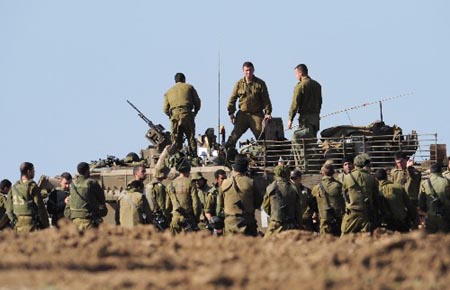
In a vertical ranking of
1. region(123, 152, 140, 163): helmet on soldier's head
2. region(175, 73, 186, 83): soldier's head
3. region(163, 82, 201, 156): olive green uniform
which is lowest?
region(123, 152, 140, 163): helmet on soldier's head

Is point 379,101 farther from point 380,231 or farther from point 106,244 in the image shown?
point 106,244

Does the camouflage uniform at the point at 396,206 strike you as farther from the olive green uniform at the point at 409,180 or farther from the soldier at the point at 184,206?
the soldier at the point at 184,206

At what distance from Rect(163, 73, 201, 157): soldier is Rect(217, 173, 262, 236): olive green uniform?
17.1 ft

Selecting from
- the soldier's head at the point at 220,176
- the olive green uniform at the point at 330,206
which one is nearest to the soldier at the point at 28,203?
the soldier's head at the point at 220,176

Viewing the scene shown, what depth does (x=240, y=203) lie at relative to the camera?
25.0 metres

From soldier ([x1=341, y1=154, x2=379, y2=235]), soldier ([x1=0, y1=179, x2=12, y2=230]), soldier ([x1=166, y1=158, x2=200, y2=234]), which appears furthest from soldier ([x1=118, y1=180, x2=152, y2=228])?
soldier ([x1=341, y1=154, x2=379, y2=235])

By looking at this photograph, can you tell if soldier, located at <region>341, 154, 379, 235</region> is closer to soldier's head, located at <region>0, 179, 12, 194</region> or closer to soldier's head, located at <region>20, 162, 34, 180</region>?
soldier's head, located at <region>20, 162, 34, 180</region>

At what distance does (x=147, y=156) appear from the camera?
31.5 meters

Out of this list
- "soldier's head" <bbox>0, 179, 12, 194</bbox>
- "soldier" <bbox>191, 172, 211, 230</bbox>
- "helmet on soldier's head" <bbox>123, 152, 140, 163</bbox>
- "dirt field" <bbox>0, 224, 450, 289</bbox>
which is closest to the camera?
"dirt field" <bbox>0, 224, 450, 289</bbox>

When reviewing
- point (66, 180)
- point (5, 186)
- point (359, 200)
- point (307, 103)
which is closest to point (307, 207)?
point (359, 200)

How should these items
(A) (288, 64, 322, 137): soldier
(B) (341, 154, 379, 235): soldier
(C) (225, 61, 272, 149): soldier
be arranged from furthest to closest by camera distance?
(C) (225, 61, 272, 149): soldier, (A) (288, 64, 322, 137): soldier, (B) (341, 154, 379, 235): soldier

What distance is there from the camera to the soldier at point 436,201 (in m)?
26.4

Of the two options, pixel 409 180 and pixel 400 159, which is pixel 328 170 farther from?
pixel 409 180

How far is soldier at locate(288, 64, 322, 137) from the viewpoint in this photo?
29469mm
